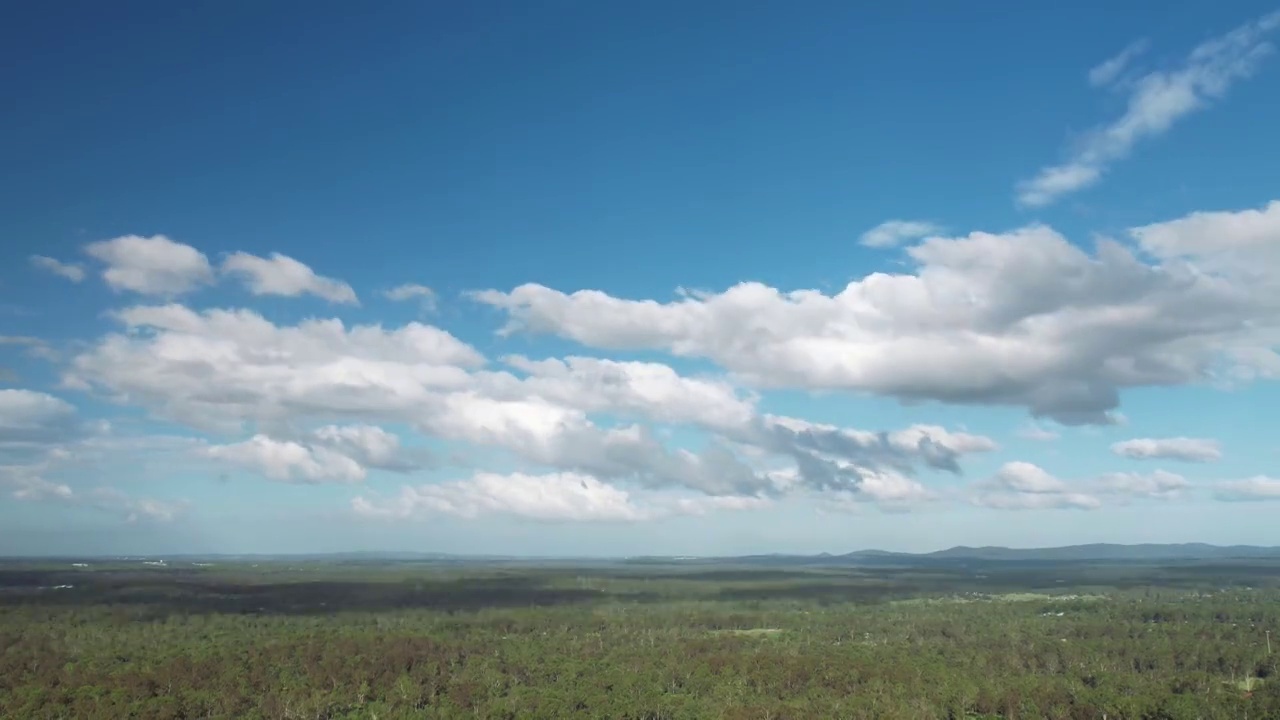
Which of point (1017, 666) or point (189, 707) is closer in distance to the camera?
point (189, 707)

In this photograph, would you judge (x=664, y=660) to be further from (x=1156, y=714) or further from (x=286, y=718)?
(x=1156, y=714)

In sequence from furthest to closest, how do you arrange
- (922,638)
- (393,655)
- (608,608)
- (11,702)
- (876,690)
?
1. (608,608)
2. (922,638)
3. (393,655)
4. (876,690)
5. (11,702)

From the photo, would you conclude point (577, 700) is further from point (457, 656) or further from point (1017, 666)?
point (1017, 666)

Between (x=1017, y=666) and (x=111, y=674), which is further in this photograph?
(x=1017, y=666)

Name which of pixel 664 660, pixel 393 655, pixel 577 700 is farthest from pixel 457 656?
pixel 577 700

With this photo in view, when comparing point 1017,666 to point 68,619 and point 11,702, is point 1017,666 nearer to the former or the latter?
point 11,702

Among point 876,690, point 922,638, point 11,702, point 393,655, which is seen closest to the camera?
point 11,702

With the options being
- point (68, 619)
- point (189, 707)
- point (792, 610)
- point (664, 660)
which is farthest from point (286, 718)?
point (792, 610)

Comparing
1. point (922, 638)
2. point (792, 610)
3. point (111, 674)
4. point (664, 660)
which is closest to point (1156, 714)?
point (664, 660)

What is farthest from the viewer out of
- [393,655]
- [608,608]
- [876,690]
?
[608,608]
